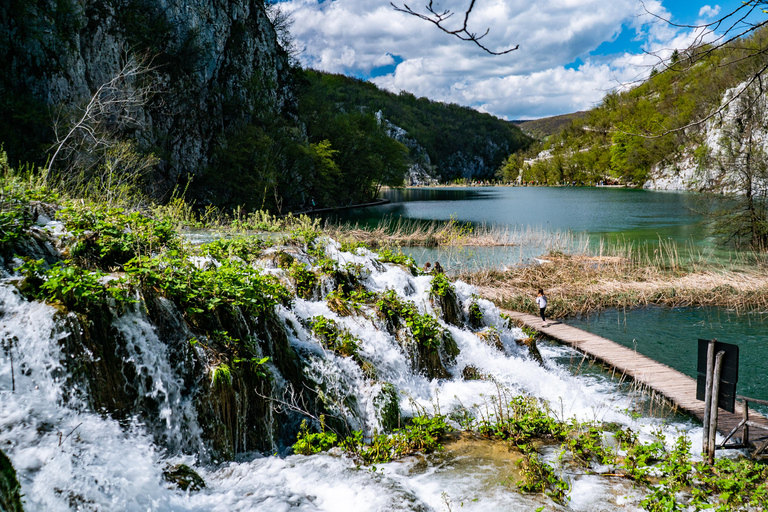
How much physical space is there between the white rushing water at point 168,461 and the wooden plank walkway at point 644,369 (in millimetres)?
1535

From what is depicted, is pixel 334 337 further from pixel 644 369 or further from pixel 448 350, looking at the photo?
pixel 644 369

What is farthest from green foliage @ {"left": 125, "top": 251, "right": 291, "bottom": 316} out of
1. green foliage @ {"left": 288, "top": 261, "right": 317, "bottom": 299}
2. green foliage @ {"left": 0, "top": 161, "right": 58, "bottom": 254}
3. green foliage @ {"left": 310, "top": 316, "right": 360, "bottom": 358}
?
green foliage @ {"left": 288, "top": 261, "right": 317, "bottom": 299}

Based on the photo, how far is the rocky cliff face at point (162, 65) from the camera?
19.4 meters

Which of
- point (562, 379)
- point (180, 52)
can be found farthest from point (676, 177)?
point (562, 379)

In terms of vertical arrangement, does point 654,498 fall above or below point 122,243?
below

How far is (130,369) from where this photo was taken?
489 centimetres

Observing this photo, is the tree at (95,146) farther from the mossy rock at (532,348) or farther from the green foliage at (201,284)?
the mossy rock at (532,348)

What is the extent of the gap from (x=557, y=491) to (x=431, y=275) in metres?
7.28

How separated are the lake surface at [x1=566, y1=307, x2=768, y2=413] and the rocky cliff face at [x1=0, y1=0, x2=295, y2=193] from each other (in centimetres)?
2154

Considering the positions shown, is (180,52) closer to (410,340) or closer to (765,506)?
(410,340)

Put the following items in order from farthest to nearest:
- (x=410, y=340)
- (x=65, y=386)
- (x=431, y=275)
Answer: (x=431, y=275)
(x=410, y=340)
(x=65, y=386)

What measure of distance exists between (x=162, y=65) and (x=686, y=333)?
26.0 metres

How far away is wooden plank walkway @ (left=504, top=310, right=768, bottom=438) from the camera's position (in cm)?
841

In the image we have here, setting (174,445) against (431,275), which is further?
(431,275)
